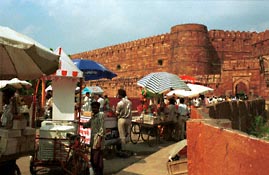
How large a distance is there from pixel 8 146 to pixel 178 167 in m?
2.35

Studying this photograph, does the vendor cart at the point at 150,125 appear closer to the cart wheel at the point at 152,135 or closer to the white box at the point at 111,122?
the cart wheel at the point at 152,135

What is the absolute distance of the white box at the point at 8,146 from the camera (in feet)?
12.0

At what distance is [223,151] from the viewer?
2947 millimetres

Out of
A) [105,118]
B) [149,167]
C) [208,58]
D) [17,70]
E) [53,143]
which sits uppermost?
[208,58]

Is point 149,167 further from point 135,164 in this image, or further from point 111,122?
point 111,122

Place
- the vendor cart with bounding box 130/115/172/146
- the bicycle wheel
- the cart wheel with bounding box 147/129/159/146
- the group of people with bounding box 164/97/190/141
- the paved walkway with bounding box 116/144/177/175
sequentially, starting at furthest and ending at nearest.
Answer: the group of people with bounding box 164/97/190/141 < the cart wheel with bounding box 147/129/159/146 < the vendor cart with bounding box 130/115/172/146 < the paved walkway with bounding box 116/144/177/175 < the bicycle wheel

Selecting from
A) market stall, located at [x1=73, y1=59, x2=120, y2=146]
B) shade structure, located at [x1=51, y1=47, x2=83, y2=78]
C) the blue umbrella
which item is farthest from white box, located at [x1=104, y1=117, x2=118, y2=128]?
the blue umbrella

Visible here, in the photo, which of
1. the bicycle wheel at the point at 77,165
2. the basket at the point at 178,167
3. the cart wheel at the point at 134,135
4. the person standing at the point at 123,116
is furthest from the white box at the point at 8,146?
Result: the cart wheel at the point at 134,135

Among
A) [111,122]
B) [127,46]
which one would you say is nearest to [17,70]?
[111,122]

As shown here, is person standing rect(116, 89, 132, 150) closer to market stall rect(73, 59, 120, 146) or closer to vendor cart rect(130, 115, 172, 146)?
market stall rect(73, 59, 120, 146)

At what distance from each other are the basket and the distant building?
22347 mm

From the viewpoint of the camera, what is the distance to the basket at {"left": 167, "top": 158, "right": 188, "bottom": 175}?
Answer: 456cm

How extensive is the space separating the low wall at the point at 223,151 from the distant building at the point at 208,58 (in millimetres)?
23279

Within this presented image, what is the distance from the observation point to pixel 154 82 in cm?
861
